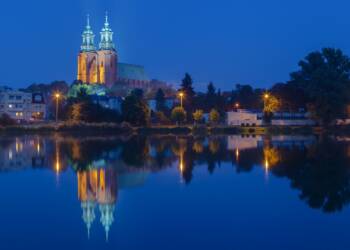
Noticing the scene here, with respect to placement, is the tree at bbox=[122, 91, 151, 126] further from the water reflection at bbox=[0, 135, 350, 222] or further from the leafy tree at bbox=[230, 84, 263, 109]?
the water reflection at bbox=[0, 135, 350, 222]

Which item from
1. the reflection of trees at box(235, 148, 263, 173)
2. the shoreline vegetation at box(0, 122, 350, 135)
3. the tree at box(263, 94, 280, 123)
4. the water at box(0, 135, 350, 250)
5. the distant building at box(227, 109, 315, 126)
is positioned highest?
the tree at box(263, 94, 280, 123)

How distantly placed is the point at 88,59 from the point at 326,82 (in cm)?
7517

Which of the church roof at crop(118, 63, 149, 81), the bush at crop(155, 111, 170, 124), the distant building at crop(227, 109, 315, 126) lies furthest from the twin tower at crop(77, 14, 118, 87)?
the distant building at crop(227, 109, 315, 126)

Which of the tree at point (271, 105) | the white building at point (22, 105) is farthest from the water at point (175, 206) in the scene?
the white building at point (22, 105)

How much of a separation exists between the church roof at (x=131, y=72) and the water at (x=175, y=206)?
12121 cm

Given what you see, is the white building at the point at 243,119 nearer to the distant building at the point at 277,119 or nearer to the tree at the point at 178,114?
the distant building at the point at 277,119

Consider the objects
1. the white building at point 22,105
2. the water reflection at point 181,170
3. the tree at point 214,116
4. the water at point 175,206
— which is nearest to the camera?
the water at point 175,206

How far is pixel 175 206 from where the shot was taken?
12.2 metres

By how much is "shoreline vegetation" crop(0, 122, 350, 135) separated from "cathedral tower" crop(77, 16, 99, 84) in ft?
218

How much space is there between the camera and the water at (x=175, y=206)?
9.14 m

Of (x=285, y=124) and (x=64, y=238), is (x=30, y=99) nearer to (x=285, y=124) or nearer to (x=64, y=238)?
(x=285, y=124)

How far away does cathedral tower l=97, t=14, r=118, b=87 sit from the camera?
130m

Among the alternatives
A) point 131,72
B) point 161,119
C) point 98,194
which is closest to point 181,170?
point 98,194

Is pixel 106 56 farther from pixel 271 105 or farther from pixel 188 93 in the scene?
pixel 271 105
